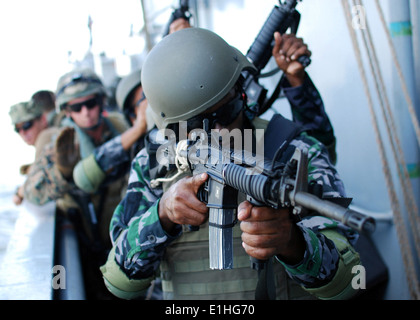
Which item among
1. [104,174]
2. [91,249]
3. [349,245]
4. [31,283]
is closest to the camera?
[349,245]

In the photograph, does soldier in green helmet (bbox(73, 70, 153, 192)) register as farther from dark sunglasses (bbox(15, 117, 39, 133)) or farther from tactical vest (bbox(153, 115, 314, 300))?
dark sunglasses (bbox(15, 117, 39, 133))

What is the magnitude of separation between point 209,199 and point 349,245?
1.71 feet

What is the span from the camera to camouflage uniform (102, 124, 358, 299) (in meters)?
1.32

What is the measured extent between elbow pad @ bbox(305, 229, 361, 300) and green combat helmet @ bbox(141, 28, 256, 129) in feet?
2.13

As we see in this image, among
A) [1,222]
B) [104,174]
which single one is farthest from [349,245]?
[1,222]

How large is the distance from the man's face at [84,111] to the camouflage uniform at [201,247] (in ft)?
5.79

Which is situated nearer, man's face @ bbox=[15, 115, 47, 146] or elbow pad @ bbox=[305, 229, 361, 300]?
elbow pad @ bbox=[305, 229, 361, 300]

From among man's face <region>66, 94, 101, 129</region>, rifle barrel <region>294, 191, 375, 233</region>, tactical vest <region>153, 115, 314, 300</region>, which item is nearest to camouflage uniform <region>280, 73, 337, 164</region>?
tactical vest <region>153, 115, 314, 300</region>

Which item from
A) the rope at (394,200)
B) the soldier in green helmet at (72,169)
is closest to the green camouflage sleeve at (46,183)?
the soldier in green helmet at (72,169)

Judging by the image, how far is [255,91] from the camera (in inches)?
87.4

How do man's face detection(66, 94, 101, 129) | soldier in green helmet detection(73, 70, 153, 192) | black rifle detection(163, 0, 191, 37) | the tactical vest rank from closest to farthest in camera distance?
1. the tactical vest
2. soldier in green helmet detection(73, 70, 153, 192)
3. black rifle detection(163, 0, 191, 37)
4. man's face detection(66, 94, 101, 129)

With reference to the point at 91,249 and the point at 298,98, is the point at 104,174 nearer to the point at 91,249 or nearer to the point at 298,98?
the point at 91,249
